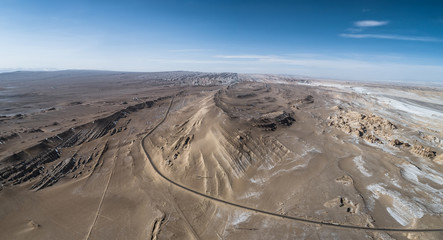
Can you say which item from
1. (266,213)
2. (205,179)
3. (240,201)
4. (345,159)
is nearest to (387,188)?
(345,159)

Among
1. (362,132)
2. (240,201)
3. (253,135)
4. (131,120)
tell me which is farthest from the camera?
(131,120)

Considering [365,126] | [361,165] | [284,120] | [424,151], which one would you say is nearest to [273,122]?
[284,120]

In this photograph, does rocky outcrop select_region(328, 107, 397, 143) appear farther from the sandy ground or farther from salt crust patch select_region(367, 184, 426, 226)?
salt crust patch select_region(367, 184, 426, 226)

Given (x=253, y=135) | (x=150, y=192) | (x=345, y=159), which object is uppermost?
(x=253, y=135)

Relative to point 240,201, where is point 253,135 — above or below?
above

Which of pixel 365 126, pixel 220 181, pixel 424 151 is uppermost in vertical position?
pixel 365 126

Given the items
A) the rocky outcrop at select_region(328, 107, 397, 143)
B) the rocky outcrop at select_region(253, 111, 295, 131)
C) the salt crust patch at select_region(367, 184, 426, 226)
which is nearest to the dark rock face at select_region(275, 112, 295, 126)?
the rocky outcrop at select_region(253, 111, 295, 131)

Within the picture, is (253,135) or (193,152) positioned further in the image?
(253,135)

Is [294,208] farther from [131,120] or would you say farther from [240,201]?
[131,120]

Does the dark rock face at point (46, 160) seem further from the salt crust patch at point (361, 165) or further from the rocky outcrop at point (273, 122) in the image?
the salt crust patch at point (361, 165)

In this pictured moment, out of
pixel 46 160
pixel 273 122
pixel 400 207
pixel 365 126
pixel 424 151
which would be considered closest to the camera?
pixel 400 207

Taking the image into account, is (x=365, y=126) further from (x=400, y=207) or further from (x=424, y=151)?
(x=400, y=207)
